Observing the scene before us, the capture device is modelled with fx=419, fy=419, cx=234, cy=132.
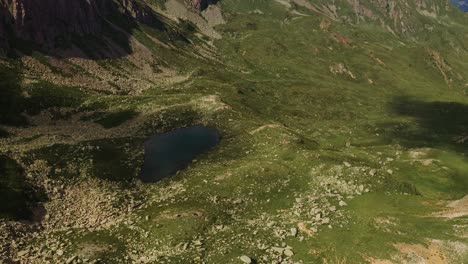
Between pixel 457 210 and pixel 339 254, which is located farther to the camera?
pixel 457 210

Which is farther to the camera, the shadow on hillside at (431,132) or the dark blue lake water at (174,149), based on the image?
the shadow on hillside at (431,132)

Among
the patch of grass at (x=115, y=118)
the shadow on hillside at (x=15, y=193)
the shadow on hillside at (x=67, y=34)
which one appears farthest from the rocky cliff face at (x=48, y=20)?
the shadow on hillside at (x=15, y=193)

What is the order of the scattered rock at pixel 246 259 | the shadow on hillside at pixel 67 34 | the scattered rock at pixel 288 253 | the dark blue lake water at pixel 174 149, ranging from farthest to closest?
1. the shadow on hillside at pixel 67 34
2. the dark blue lake water at pixel 174 149
3. the scattered rock at pixel 288 253
4. the scattered rock at pixel 246 259

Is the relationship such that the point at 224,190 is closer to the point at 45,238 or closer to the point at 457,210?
the point at 45,238

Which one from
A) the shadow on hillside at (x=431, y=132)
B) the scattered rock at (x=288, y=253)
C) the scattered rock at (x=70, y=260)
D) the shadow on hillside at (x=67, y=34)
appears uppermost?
the shadow on hillside at (x=67, y=34)

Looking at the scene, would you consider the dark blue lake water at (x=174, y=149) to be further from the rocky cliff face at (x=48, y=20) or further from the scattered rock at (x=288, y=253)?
the rocky cliff face at (x=48, y=20)

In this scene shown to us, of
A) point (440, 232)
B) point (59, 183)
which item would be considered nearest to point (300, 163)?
point (440, 232)

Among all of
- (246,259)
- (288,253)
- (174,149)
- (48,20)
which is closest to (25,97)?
(174,149)
